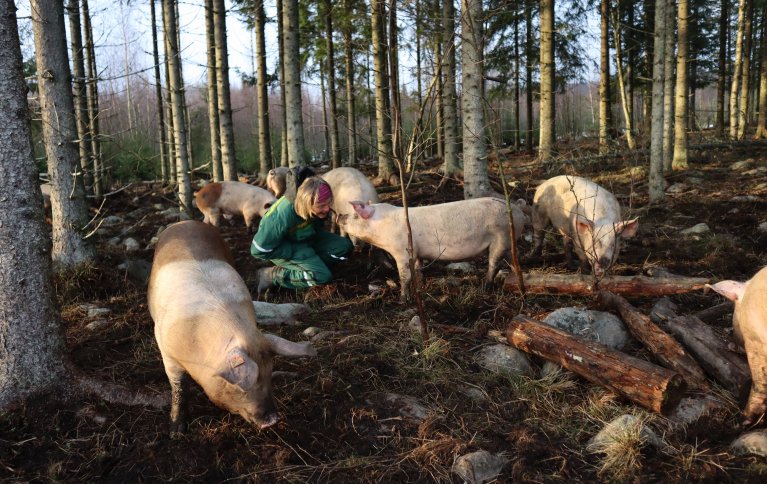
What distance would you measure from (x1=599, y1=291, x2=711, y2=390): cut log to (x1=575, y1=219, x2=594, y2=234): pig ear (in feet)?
4.50

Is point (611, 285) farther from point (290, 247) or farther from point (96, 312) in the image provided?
point (96, 312)

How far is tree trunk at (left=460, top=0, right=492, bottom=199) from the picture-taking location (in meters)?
6.86

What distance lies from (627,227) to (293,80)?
5791 mm

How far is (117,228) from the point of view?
1008cm

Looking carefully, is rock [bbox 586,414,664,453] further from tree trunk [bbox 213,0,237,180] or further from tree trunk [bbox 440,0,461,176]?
tree trunk [bbox 213,0,237,180]

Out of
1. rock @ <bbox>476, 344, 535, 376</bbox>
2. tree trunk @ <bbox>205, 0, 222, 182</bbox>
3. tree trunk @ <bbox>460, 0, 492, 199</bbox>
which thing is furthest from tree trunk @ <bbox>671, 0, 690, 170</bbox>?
rock @ <bbox>476, 344, 535, 376</bbox>

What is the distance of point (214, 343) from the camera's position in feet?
10.2

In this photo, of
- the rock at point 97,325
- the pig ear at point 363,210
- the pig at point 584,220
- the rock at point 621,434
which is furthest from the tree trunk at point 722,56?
the rock at point 97,325

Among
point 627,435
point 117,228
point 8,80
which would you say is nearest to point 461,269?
point 627,435

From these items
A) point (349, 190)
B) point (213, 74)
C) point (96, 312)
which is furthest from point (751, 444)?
point (213, 74)

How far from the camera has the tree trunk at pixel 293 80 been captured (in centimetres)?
892

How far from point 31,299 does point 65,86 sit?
125 inches

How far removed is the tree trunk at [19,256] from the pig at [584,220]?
14.0ft

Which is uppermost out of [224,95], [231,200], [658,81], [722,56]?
[722,56]
